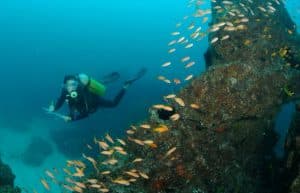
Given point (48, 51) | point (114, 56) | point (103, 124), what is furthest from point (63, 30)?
point (103, 124)

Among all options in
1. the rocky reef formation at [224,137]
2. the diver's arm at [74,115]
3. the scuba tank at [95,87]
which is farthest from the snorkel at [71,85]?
the rocky reef formation at [224,137]

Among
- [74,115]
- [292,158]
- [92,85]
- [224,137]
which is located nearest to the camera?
[292,158]

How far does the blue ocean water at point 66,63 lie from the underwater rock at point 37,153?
0.33 metres

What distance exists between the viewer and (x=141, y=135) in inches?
375

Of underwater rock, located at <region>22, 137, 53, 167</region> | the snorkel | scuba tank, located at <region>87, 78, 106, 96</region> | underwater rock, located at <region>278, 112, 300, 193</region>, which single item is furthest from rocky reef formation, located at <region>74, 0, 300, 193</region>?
underwater rock, located at <region>22, 137, 53, 167</region>

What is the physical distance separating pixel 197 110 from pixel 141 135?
62.4 inches

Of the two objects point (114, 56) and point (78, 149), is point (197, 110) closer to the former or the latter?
point (78, 149)

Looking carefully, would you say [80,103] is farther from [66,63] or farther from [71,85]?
[66,63]

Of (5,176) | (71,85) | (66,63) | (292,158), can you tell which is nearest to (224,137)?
(292,158)

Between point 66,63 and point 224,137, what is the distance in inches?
1769

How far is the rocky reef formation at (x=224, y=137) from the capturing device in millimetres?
8844

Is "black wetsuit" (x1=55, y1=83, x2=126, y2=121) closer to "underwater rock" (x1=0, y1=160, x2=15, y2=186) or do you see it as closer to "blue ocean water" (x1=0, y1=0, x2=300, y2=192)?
"underwater rock" (x1=0, y1=160, x2=15, y2=186)

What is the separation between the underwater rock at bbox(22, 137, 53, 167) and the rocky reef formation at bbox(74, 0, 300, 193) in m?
21.4

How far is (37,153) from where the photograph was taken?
96.3ft
